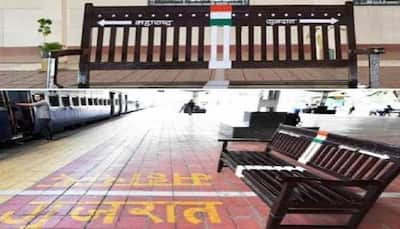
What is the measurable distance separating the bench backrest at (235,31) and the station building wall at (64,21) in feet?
14.6

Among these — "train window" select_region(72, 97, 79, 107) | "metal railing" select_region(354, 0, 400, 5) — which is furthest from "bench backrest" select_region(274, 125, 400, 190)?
"metal railing" select_region(354, 0, 400, 5)

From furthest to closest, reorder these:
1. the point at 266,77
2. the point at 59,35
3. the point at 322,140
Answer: the point at 59,35 → the point at 322,140 → the point at 266,77

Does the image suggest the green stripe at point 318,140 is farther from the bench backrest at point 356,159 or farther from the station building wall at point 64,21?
the station building wall at point 64,21

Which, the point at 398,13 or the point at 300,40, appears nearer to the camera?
the point at 300,40

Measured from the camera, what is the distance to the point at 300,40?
388 centimetres

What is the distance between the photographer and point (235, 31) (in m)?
3.88

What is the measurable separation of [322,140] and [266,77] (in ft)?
2.56

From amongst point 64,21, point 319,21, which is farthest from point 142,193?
point 64,21

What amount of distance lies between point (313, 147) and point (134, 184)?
1760 mm

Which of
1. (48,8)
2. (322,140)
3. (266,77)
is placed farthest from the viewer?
(48,8)

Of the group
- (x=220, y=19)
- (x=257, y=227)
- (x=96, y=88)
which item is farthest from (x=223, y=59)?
(x=257, y=227)

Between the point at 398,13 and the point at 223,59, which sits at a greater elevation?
the point at 398,13

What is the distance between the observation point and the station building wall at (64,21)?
898 cm

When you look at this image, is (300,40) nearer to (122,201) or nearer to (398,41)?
(122,201)
